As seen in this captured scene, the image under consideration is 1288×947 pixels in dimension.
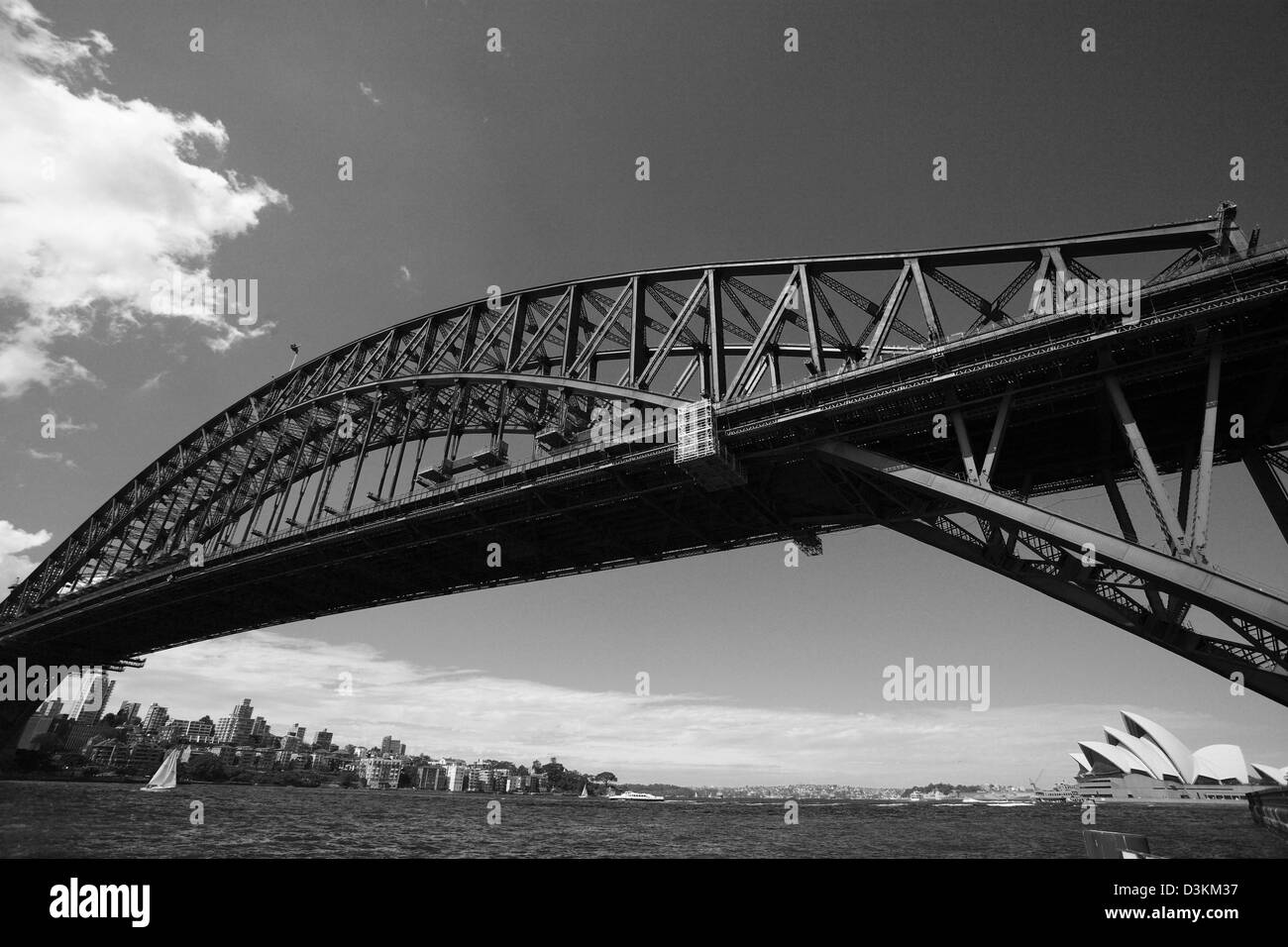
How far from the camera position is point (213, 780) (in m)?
132

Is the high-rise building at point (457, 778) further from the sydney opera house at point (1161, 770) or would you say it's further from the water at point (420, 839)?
the sydney opera house at point (1161, 770)

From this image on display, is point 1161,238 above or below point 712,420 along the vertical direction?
above

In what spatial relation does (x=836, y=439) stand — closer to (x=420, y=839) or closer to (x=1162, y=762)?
(x=420, y=839)

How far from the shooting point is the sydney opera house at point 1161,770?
100 m

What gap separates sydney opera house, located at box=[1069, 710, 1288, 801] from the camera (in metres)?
100

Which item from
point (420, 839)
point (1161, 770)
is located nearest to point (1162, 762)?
point (1161, 770)

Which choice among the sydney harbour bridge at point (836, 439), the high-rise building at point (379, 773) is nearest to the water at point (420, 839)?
the sydney harbour bridge at point (836, 439)

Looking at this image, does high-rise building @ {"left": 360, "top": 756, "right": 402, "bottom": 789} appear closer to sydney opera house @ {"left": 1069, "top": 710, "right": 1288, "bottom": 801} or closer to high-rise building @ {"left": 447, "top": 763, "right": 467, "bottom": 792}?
high-rise building @ {"left": 447, "top": 763, "right": 467, "bottom": 792}

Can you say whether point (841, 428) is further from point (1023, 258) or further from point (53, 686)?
point (53, 686)

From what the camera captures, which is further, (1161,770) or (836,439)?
(1161,770)

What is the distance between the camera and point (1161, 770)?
9981cm
